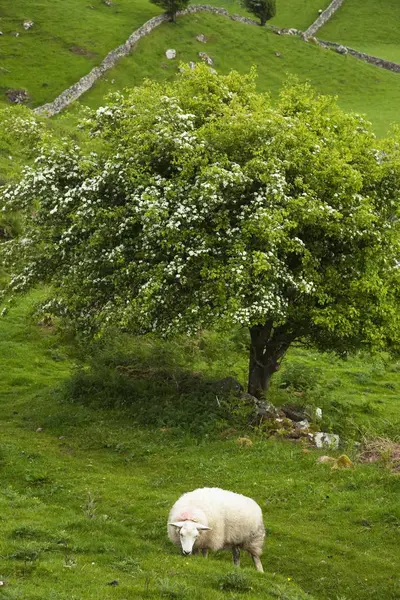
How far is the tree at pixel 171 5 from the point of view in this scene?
96.8 m

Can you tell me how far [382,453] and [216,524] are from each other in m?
8.68

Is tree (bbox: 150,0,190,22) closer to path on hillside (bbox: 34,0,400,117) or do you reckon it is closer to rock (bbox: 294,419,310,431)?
path on hillside (bbox: 34,0,400,117)

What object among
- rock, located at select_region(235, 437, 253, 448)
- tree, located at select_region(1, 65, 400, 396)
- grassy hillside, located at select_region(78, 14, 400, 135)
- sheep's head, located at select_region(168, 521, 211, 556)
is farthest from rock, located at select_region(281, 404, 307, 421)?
grassy hillside, located at select_region(78, 14, 400, 135)

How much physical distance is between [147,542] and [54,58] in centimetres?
7828

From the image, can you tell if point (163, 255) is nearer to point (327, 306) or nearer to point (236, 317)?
point (236, 317)

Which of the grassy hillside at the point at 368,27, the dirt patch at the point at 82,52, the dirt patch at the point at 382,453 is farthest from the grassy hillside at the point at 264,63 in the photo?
the dirt patch at the point at 382,453

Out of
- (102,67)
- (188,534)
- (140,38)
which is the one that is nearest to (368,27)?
(140,38)

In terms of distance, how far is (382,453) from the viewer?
22.2 m

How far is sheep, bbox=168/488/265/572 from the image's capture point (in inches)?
578

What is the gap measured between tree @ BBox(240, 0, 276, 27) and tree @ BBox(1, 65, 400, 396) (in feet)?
293

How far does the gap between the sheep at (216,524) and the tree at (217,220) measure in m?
7.53

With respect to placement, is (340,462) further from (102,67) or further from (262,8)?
(262,8)

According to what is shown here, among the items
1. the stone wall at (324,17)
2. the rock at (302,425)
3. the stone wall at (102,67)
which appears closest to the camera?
the rock at (302,425)

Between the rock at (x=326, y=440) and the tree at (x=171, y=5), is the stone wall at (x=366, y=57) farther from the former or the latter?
the rock at (x=326, y=440)
